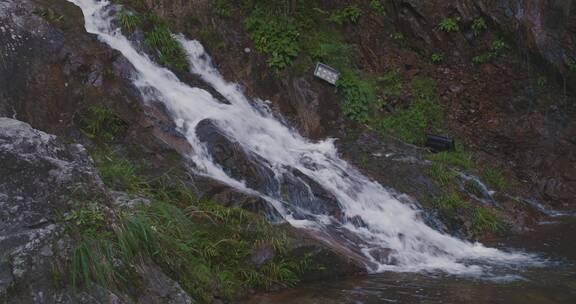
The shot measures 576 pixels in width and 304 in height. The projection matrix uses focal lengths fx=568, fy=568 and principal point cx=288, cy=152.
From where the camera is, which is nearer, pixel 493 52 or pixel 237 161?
pixel 237 161

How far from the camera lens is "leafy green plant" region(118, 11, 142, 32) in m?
10.7

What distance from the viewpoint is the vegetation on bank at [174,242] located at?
152 inches

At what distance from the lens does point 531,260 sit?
22.8 feet

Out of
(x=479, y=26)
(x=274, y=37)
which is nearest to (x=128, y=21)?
(x=274, y=37)

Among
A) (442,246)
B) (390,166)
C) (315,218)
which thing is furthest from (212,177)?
(390,166)

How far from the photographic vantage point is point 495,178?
1036 cm

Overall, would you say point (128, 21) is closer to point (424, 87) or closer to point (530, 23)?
point (424, 87)

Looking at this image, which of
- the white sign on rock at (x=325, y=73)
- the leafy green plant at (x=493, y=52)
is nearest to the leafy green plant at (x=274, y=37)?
the white sign on rock at (x=325, y=73)

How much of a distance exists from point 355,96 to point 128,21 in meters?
4.64

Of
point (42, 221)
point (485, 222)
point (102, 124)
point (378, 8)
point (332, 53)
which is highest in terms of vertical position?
point (378, 8)

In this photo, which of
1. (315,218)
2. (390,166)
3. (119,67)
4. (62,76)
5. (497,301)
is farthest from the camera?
(390,166)

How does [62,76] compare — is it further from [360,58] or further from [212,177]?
[360,58]

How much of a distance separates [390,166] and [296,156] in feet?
5.60

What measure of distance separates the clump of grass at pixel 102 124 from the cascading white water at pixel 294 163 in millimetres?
1009
